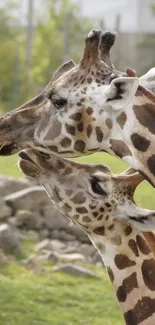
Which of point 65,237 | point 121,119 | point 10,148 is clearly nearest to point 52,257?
point 65,237

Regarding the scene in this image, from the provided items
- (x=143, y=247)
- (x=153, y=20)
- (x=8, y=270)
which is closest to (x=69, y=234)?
(x=8, y=270)

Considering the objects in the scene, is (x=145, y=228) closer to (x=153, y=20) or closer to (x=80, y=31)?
(x=80, y=31)

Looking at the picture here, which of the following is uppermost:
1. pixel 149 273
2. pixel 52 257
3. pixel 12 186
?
pixel 149 273

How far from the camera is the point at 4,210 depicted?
1034cm

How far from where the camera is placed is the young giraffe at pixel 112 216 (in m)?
4.70

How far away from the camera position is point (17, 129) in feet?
14.9

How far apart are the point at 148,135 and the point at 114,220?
1.94 feet

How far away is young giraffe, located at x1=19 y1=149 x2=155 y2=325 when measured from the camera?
470cm

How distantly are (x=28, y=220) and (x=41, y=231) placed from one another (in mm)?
230

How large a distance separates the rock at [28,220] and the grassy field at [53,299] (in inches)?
59.9

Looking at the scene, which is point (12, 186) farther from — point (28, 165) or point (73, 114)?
point (73, 114)

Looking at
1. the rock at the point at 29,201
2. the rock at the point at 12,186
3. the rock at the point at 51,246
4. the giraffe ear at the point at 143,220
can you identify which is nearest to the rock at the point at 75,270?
the rock at the point at 51,246

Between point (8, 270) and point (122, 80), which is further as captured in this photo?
point (8, 270)

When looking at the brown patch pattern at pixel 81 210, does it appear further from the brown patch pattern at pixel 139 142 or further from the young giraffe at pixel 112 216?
the brown patch pattern at pixel 139 142
